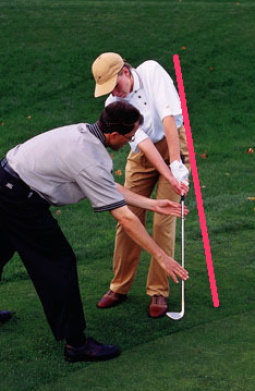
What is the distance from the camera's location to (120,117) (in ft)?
15.5

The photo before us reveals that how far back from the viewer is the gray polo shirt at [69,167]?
15.5ft

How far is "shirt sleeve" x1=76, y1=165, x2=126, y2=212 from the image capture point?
4.69 meters

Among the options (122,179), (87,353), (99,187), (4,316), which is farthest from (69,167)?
(122,179)

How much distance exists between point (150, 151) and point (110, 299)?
47.9 inches

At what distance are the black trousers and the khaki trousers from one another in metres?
1.01

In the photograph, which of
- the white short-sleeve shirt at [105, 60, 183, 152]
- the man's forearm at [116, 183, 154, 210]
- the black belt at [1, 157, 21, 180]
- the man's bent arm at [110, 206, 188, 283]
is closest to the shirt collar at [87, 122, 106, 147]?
the man's bent arm at [110, 206, 188, 283]

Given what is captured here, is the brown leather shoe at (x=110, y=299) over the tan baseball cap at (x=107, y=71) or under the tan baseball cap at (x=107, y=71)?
under

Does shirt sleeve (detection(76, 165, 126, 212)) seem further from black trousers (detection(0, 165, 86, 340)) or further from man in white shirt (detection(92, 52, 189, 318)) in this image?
man in white shirt (detection(92, 52, 189, 318))

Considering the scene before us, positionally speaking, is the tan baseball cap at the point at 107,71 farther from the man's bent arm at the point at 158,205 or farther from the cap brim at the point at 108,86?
the man's bent arm at the point at 158,205

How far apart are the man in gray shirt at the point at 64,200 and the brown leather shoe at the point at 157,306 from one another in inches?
27.6

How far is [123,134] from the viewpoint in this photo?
4812 mm

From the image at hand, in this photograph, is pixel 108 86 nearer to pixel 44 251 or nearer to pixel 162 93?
pixel 162 93

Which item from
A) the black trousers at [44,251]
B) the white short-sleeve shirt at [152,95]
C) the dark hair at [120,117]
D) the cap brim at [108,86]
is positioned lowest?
the black trousers at [44,251]

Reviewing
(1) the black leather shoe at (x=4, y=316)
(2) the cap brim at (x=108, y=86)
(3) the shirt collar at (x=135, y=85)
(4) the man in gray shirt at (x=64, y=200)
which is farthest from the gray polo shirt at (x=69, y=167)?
(1) the black leather shoe at (x=4, y=316)
